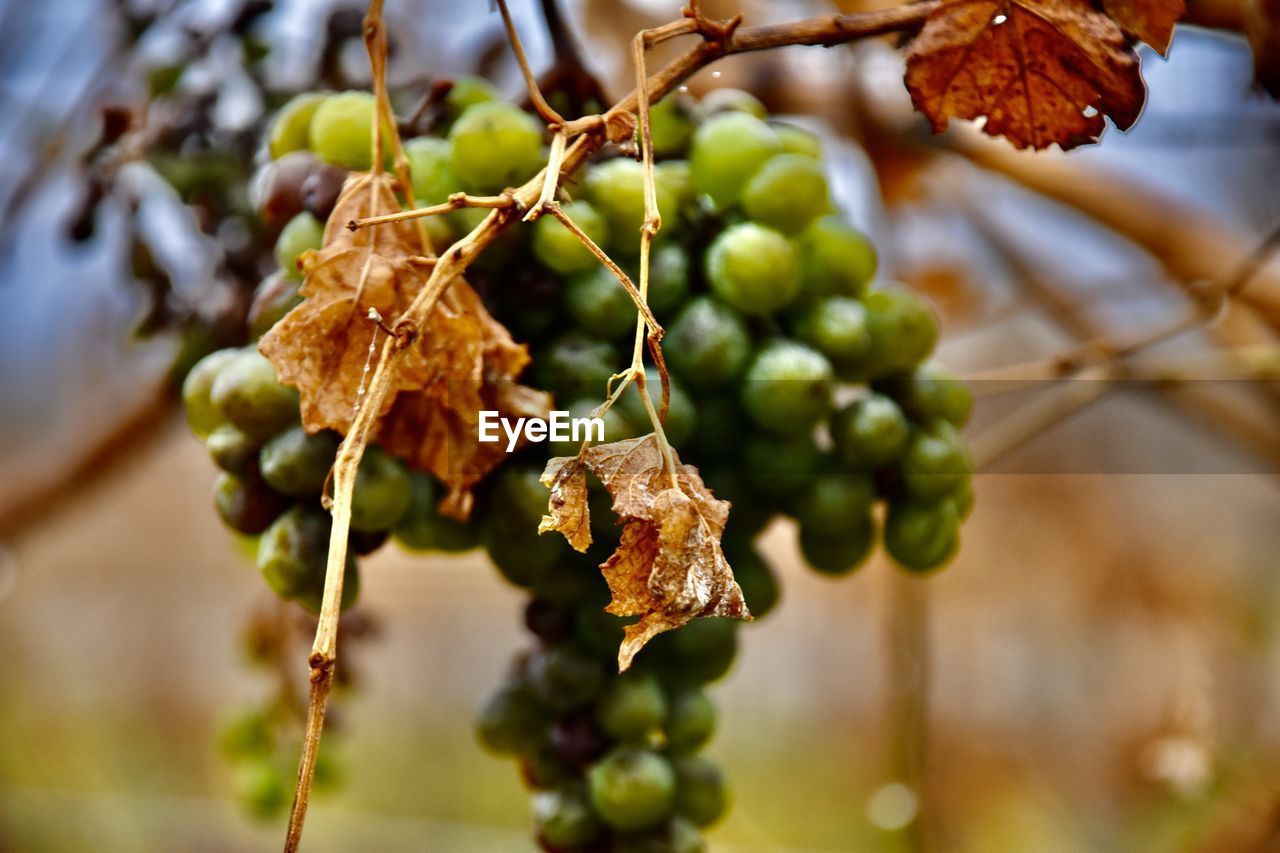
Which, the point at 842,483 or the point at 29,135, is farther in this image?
the point at 29,135

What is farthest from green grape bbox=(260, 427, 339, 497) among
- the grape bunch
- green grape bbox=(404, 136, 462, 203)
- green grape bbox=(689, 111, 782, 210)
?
green grape bbox=(689, 111, 782, 210)

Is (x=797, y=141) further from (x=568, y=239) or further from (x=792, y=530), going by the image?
(x=792, y=530)

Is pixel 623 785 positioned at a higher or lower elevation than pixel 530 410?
Answer: lower

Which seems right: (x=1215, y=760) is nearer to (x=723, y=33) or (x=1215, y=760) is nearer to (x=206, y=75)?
(x=723, y=33)

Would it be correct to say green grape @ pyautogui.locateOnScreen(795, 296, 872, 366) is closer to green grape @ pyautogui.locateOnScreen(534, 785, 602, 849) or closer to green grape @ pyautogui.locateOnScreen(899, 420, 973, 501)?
green grape @ pyautogui.locateOnScreen(899, 420, 973, 501)

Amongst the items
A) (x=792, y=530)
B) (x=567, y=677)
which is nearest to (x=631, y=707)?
(x=567, y=677)

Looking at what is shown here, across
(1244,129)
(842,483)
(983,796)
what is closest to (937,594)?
(983,796)

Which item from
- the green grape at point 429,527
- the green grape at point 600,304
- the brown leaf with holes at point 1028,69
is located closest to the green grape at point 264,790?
the green grape at point 429,527

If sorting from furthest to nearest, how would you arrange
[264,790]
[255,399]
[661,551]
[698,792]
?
[264,790] < [698,792] < [255,399] < [661,551]
